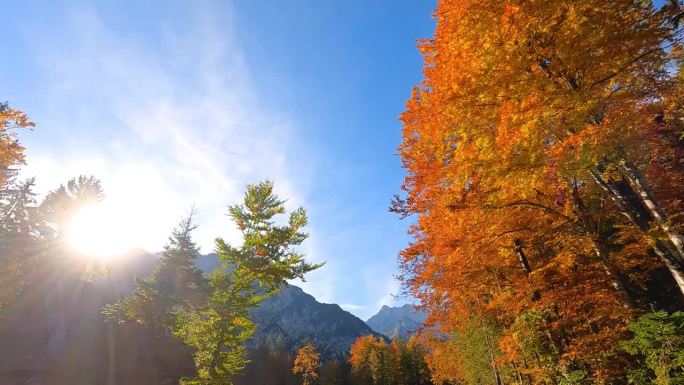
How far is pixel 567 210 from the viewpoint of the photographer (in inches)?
379

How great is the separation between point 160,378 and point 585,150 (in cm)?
4331

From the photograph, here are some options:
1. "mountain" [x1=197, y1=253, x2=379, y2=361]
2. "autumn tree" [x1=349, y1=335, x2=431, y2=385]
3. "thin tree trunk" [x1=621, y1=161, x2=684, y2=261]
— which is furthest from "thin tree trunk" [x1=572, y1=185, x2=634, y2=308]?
"mountain" [x1=197, y1=253, x2=379, y2=361]

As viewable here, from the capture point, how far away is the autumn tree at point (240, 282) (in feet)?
50.0

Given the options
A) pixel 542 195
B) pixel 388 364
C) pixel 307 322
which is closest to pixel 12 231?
pixel 542 195

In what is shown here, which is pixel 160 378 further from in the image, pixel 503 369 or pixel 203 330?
pixel 503 369

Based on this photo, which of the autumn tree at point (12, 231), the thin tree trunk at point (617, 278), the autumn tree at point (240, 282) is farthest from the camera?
the autumn tree at point (12, 231)

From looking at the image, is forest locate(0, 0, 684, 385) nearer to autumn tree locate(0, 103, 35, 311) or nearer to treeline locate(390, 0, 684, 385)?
treeline locate(390, 0, 684, 385)

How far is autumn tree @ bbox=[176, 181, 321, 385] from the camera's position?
1524cm

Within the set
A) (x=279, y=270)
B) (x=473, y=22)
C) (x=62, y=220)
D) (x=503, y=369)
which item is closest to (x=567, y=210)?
(x=473, y=22)

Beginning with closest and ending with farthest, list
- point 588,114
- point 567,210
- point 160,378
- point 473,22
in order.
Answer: point 588,114 < point 473,22 < point 567,210 < point 160,378

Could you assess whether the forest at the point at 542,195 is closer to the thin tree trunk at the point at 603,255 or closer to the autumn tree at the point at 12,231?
the thin tree trunk at the point at 603,255

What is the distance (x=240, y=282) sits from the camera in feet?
54.2

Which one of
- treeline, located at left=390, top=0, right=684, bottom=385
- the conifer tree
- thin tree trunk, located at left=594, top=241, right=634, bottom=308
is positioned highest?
the conifer tree

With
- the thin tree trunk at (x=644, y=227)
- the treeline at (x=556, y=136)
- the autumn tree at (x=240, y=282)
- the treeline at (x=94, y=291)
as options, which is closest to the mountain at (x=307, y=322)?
the treeline at (x=94, y=291)
